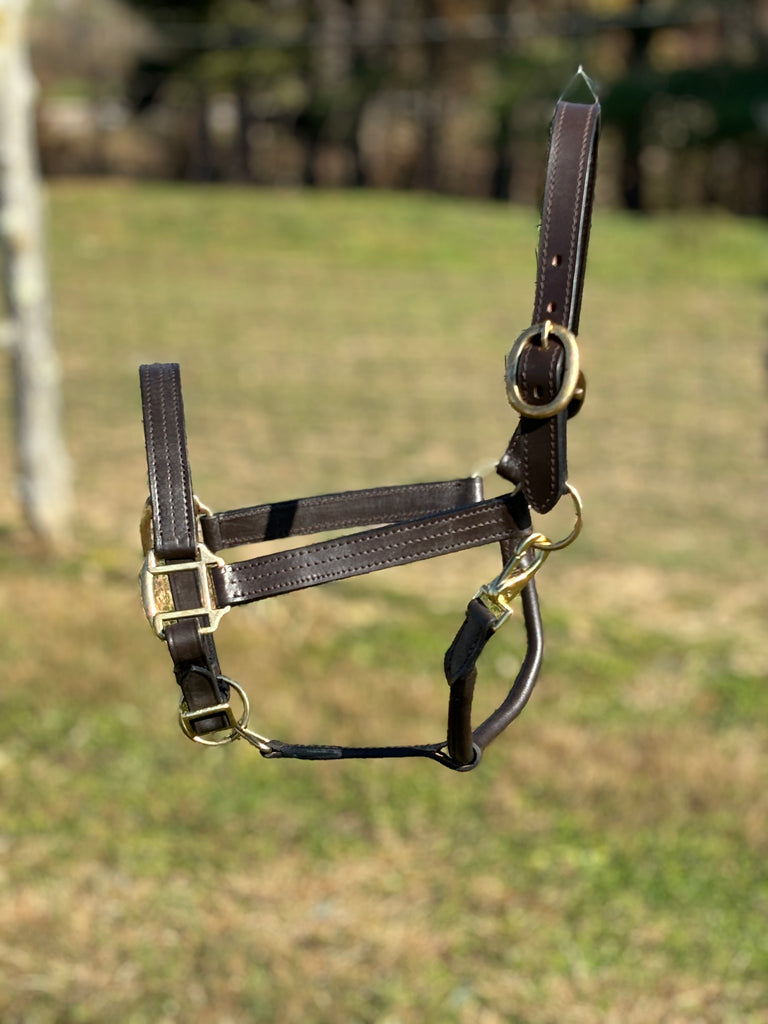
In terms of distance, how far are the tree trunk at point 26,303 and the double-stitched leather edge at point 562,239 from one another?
18.3 ft

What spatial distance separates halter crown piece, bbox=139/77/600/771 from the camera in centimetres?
170

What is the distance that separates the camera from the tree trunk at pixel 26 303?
675 cm

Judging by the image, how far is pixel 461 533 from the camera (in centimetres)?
187

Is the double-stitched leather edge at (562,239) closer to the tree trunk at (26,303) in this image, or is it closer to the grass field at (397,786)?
the grass field at (397,786)

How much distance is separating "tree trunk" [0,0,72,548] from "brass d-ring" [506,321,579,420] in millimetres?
5674

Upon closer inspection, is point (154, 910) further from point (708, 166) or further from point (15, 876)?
point (708, 166)

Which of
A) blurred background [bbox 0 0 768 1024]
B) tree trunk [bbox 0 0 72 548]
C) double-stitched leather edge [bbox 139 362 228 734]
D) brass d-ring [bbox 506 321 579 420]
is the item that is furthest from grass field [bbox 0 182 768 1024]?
brass d-ring [bbox 506 321 579 420]

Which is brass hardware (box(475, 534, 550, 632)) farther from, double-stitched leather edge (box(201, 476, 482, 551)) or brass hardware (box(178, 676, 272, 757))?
brass hardware (box(178, 676, 272, 757))

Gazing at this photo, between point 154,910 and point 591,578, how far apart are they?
4235 mm

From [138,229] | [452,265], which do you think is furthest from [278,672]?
[138,229]

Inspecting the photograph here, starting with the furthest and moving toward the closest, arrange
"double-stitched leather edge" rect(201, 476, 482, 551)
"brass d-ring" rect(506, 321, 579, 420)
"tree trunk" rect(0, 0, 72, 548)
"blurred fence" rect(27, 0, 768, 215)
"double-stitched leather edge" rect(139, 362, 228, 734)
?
"blurred fence" rect(27, 0, 768, 215) < "tree trunk" rect(0, 0, 72, 548) < "double-stitched leather edge" rect(201, 476, 482, 551) < "double-stitched leather edge" rect(139, 362, 228, 734) < "brass d-ring" rect(506, 321, 579, 420)

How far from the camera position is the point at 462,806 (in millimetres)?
4641

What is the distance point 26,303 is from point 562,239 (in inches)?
231

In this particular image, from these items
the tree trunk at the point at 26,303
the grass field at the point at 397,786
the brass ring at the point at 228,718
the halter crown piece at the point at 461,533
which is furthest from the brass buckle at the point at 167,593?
the tree trunk at the point at 26,303
